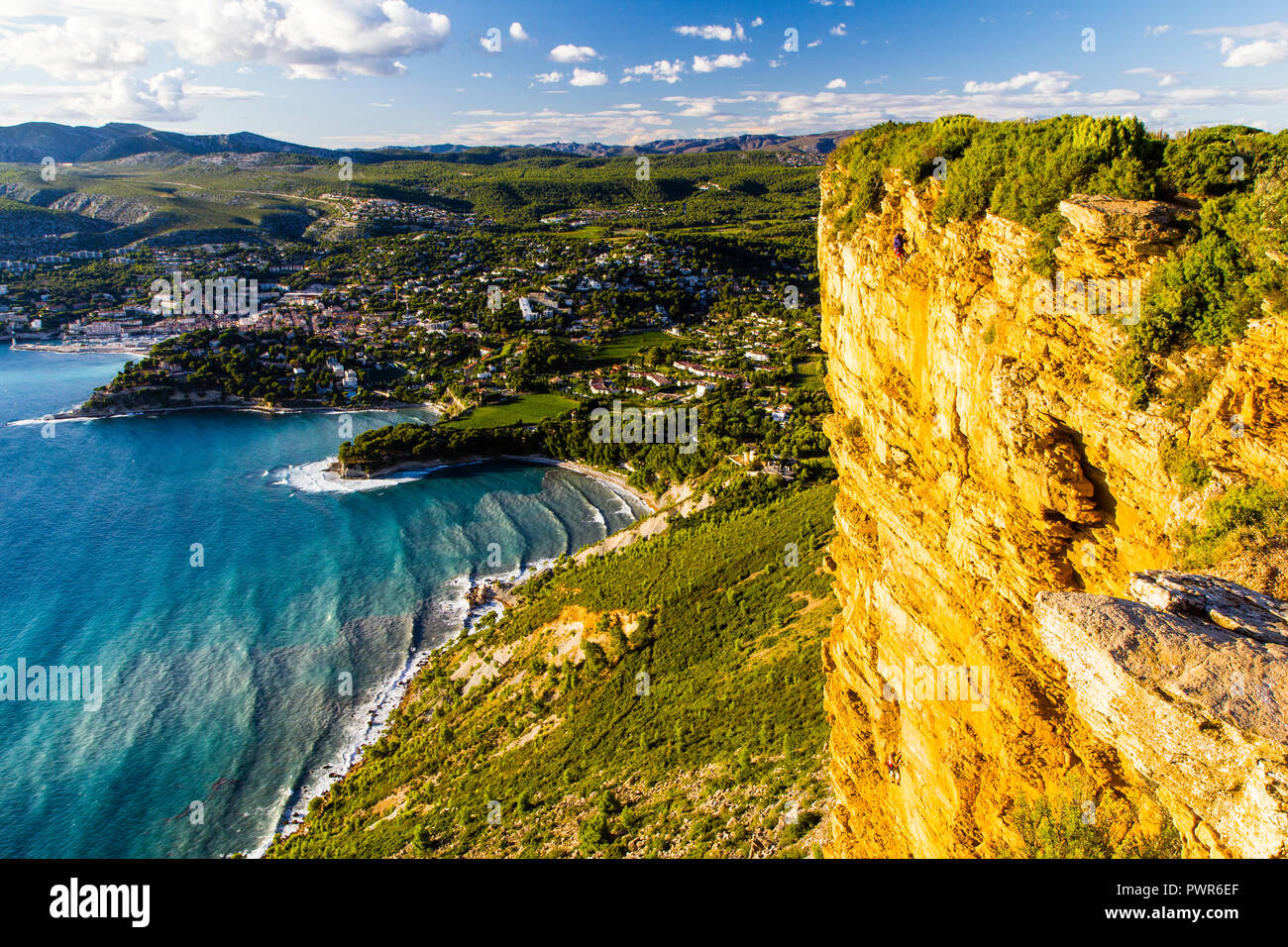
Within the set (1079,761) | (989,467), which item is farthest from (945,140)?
(1079,761)

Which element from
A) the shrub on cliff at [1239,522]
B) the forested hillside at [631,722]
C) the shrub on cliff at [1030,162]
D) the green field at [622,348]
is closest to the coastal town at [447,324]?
the green field at [622,348]

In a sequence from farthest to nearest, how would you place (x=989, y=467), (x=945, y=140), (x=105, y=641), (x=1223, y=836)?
(x=105, y=641) → (x=945, y=140) → (x=989, y=467) → (x=1223, y=836)

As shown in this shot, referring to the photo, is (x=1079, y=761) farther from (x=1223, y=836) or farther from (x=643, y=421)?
(x=643, y=421)

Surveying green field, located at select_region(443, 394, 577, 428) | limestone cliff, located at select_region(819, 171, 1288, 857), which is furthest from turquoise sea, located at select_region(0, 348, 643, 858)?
limestone cliff, located at select_region(819, 171, 1288, 857)

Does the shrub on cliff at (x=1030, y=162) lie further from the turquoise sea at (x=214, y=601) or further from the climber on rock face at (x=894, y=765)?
the turquoise sea at (x=214, y=601)

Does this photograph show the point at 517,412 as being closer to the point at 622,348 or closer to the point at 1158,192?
the point at 622,348

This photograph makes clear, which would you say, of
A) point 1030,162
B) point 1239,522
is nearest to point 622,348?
point 1030,162

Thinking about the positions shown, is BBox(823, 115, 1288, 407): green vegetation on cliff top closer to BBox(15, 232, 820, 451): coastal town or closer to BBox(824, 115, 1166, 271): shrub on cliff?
BBox(824, 115, 1166, 271): shrub on cliff
